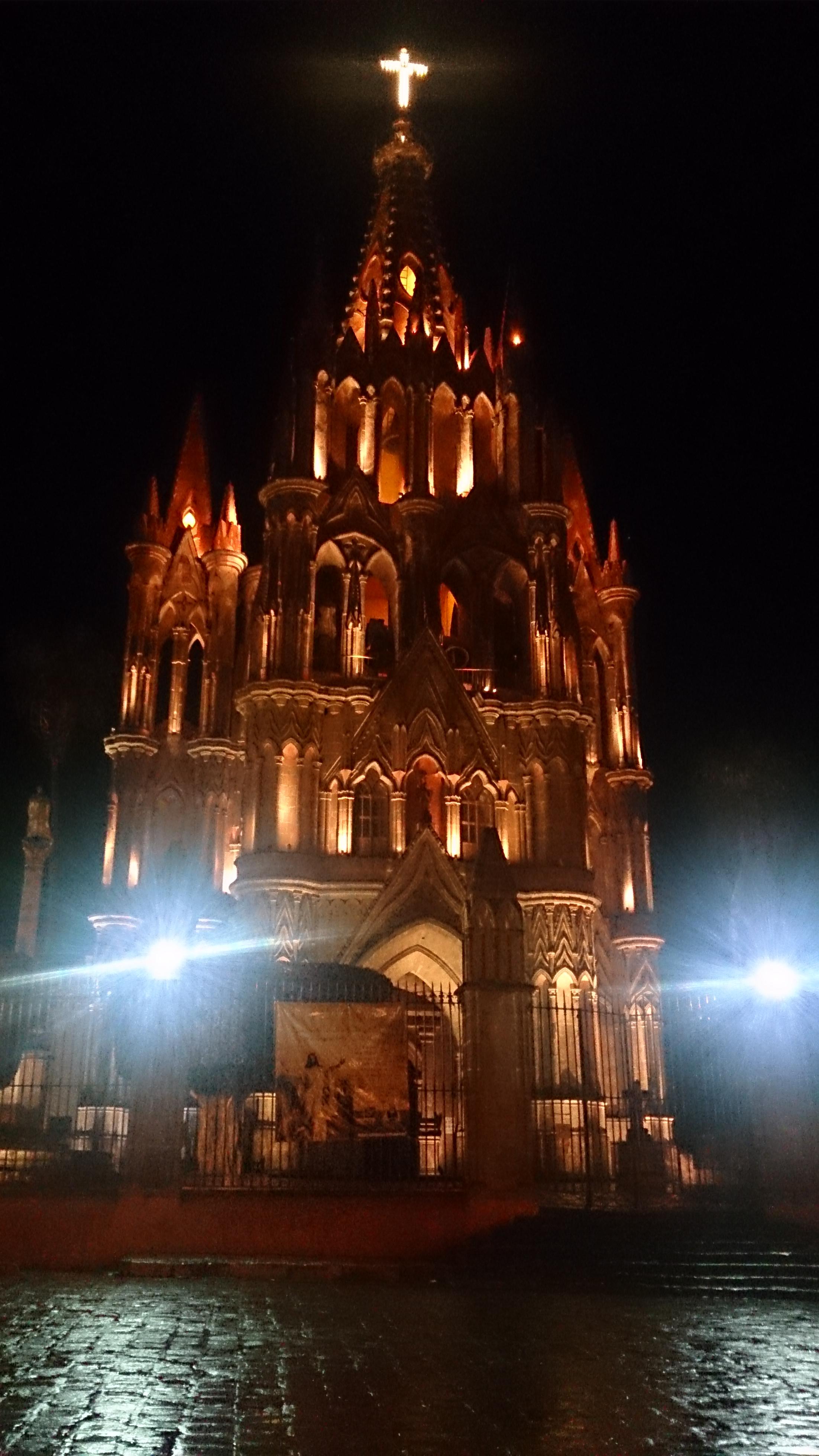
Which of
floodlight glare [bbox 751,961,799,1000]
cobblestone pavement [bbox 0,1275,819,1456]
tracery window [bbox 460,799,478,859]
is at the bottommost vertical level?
cobblestone pavement [bbox 0,1275,819,1456]

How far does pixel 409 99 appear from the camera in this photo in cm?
4875

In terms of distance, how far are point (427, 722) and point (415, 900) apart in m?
5.03

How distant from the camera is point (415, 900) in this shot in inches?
1197

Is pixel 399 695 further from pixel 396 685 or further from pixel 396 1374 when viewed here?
pixel 396 1374

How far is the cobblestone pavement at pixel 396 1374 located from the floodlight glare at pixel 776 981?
6.18m

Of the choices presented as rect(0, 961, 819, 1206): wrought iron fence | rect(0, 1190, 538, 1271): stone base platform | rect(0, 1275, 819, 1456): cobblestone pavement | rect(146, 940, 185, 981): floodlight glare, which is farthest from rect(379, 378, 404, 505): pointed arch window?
rect(0, 1275, 819, 1456): cobblestone pavement

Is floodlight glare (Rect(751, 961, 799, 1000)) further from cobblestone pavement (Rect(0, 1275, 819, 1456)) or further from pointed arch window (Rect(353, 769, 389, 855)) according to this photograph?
pointed arch window (Rect(353, 769, 389, 855))

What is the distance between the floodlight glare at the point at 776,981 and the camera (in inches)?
751

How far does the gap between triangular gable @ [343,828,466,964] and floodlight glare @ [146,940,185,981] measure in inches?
259

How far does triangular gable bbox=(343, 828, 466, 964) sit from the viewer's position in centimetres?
3016

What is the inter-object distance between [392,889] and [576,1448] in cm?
2354

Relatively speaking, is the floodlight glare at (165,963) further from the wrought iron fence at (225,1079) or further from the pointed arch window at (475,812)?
the pointed arch window at (475,812)

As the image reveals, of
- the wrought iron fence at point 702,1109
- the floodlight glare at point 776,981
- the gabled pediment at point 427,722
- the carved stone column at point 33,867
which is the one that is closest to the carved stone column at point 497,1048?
the wrought iron fence at point 702,1109

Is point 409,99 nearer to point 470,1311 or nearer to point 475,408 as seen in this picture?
point 475,408
